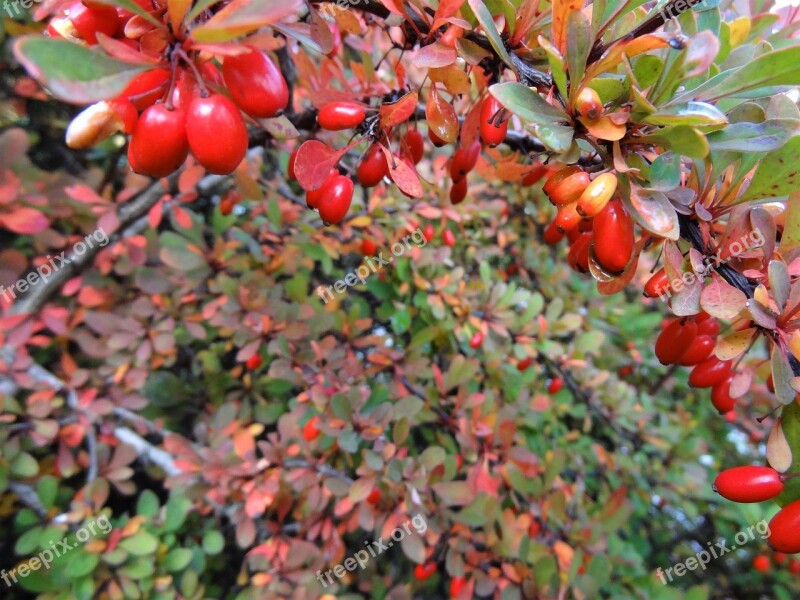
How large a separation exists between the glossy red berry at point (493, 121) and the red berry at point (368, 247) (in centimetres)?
77

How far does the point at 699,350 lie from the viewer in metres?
0.66

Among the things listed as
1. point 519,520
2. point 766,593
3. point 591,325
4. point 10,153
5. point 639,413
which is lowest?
point 766,593

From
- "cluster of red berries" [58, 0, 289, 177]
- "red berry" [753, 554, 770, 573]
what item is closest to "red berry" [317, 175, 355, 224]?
"cluster of red berries" [58, 0, 289, 177]

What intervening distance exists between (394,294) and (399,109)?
0.94 meters

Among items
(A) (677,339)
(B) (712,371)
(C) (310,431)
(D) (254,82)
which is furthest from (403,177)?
A: (C) (310,431)

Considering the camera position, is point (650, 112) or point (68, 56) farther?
point (650, 112)

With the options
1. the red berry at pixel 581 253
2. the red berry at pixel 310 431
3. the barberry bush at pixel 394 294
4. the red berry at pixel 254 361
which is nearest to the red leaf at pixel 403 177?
the barberry bush at pixel 394 294

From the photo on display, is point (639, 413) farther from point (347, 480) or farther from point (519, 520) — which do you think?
point (347, 480)

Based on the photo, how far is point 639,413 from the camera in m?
1.78

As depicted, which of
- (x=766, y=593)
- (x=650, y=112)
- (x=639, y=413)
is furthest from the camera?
(x=766, y=593)

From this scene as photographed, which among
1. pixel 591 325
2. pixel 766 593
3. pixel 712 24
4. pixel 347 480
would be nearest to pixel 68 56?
pixel 712 24

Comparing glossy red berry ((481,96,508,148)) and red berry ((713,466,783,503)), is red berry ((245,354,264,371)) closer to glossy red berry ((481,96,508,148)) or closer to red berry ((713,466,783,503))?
glossy red berry ((481,96,508,148))

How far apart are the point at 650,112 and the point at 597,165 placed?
0.31 feet

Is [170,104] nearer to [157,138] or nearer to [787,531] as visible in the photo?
[157,138]
